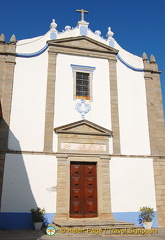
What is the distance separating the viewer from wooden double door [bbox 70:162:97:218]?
10.6 metres

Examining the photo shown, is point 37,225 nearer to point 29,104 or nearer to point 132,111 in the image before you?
point 29,104

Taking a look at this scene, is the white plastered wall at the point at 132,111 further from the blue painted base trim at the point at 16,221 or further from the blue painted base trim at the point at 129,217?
the blue painted base trim at the point at 16,221

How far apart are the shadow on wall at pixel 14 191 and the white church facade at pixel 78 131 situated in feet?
0.11

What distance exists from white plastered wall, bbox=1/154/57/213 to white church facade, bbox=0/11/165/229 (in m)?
0.04

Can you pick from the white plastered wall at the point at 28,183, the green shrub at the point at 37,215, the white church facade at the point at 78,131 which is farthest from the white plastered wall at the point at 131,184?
the green shrub at the point at 37,215

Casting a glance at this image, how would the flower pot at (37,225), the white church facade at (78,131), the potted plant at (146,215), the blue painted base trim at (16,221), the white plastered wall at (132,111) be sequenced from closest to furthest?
the flower pot at (37,225) → the blue painted base trim at (16,221) → the white church facade at (78,131) → the potted plant at (146,215) → the white plastered wall at (132,111)

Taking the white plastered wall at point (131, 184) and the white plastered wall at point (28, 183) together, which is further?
the white plastered wall at point (131, 184)

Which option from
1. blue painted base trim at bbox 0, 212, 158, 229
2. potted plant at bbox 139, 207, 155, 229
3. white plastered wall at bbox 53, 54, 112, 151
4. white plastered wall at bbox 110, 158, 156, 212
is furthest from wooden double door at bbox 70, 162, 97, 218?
potted plant at bbox 139, 207, 155, 229

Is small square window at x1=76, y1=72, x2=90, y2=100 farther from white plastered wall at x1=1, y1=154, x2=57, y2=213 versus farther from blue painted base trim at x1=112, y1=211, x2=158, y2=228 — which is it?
blue painted base trim at x1=112, y1=211, x2=158, y2=228

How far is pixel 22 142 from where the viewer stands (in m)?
10.6

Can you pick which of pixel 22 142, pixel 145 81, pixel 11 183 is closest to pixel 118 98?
pixel 145 81

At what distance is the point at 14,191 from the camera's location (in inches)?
393

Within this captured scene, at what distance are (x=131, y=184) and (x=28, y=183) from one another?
4.12 m

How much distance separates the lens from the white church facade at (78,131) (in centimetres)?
1029
